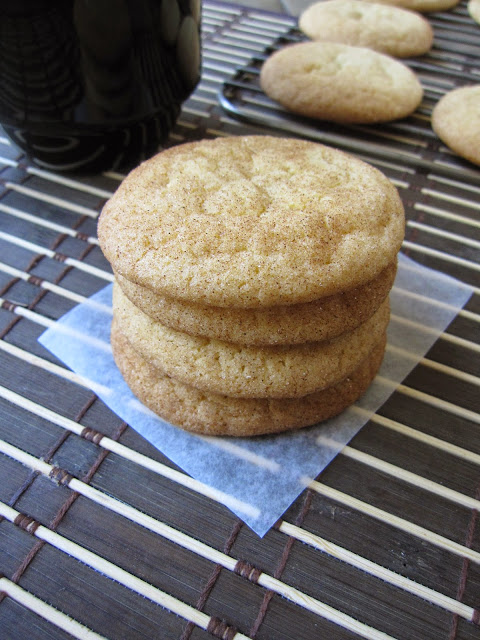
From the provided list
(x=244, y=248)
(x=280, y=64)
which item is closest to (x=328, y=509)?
(x=244, y=248)

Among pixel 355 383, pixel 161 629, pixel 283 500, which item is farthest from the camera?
pixel 355 383

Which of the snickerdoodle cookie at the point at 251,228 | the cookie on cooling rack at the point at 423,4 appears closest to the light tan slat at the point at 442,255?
the snickerdoodle cookie at the point at 251,228

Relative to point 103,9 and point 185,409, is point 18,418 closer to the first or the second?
point 185,409

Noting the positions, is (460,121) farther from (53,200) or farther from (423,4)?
(53,200)

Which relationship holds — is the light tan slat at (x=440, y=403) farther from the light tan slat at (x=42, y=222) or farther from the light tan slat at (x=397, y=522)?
the light tan slat at (x=42, y=222)

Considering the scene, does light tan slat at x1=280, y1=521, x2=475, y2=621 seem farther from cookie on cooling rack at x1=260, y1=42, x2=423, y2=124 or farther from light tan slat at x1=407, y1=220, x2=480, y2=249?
cookie on cooling rack at x1=260, y1=42, x2=423, y2=124
